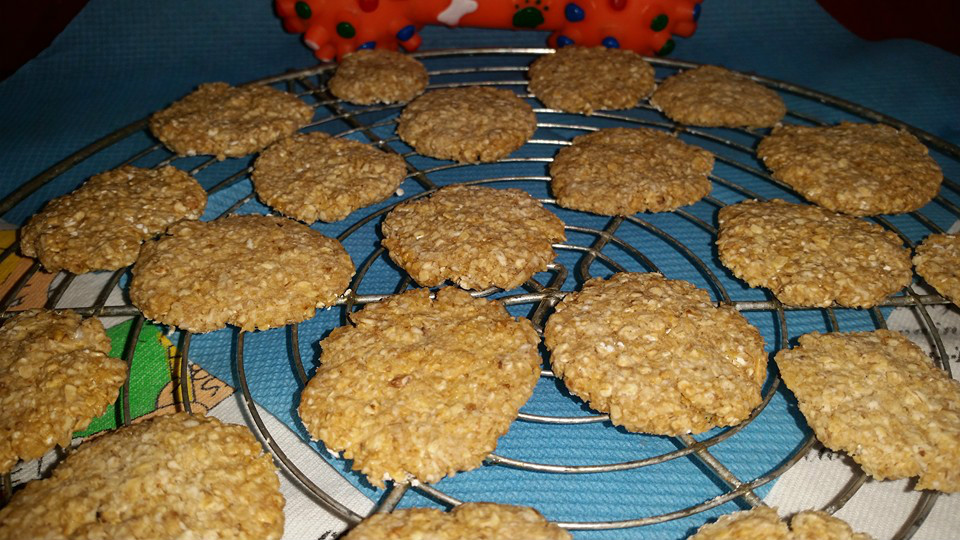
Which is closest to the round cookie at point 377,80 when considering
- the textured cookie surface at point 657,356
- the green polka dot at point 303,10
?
the green polka dot at point 303,10

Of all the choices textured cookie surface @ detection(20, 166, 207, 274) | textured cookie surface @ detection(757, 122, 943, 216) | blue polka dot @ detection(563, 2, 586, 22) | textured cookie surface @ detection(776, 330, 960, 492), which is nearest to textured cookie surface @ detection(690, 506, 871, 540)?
textured cookie surface @ detection(776, 330, 960, 492)

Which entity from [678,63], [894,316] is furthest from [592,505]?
[678,63]

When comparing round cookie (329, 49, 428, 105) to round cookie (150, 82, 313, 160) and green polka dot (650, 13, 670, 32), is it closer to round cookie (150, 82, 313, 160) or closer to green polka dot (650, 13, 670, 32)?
round cookie (150, 82, 313, 160)

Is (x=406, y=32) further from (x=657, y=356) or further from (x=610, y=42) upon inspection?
(x=657, y=356)

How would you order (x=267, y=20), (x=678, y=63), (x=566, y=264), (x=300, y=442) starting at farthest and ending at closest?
1. (x=267, y=20)
2. (x=678, y=63)
3. (x=566, y=264)
4. (x=300, y=442)

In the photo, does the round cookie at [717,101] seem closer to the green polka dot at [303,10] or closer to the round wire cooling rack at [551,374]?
the round wire cooling rack at [551,374]

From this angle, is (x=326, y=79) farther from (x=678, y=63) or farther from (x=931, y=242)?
(x=931, y=242)
